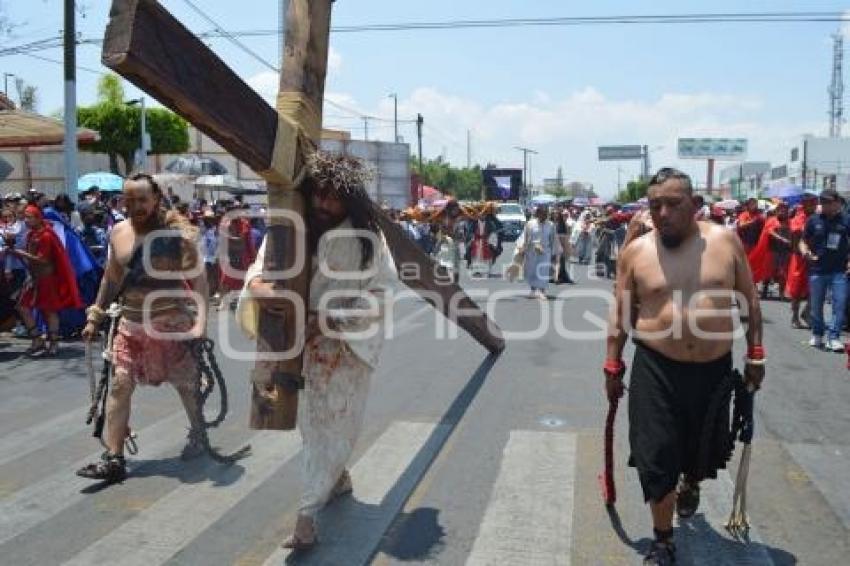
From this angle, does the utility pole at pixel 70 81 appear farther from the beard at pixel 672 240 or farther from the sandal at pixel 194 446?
the beard at pixel 672 240

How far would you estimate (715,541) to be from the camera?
4188 mm

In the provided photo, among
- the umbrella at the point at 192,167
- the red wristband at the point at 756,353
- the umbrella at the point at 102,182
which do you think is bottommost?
the red wristband at the point at 756,353

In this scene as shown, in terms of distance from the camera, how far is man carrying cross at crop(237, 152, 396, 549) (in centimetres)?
404

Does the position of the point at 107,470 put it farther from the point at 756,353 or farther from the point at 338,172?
the point at 756,353

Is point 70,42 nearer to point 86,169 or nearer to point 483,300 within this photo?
point 483,300

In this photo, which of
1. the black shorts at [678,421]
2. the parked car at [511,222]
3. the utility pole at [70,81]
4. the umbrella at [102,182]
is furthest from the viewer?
the parked car at [511,222]

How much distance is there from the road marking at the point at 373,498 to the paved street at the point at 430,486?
0.5 inches

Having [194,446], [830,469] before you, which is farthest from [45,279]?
[830,469]

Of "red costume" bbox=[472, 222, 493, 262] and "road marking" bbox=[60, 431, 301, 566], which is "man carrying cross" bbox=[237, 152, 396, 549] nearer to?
"road marking" bbox=[60, 431, 301, 566]

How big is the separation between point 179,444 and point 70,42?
9.76 metres

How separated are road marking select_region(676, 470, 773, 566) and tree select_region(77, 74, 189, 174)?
1422 inches

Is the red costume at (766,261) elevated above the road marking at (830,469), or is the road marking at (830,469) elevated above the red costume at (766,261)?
the red costume at (766,261)

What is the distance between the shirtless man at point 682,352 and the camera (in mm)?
3889

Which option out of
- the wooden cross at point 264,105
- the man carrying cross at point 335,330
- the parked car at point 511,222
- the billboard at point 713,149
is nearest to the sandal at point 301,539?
the man carrying cross at point 335,330
